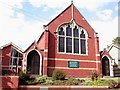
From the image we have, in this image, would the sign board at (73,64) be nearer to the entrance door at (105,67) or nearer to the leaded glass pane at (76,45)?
the leaded glass pane at (76,45)

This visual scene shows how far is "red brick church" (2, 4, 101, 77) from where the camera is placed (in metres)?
28.5

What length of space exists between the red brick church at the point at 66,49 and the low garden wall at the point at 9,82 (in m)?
6.94

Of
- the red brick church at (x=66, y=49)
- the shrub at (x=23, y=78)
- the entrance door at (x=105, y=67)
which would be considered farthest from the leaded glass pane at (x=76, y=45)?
the shrub at (x=23, y=78)

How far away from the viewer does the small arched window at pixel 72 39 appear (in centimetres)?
3067

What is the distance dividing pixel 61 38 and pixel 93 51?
5580 mm

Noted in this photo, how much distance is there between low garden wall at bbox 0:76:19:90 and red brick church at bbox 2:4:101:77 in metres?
6.94

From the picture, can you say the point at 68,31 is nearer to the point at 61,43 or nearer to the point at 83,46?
the point at 61,43

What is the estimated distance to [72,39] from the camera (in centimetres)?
3106

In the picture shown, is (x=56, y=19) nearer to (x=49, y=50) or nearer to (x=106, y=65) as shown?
(x=49, y=50)

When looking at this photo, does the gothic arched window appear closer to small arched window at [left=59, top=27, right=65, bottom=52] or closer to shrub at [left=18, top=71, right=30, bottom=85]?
small arched window at [left=59, top=27, right=65, bottom=52]

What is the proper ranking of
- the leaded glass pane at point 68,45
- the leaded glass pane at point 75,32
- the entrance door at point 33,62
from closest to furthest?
the entrance door at point 33,62, the leaded glass pane at point 68,45, the leaded glass pane at point 75,32

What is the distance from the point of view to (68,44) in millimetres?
30953

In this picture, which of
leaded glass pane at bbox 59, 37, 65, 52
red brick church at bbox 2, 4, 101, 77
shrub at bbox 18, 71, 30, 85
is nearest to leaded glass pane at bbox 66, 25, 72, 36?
red brick church at bbox 2, 4, 101, 77

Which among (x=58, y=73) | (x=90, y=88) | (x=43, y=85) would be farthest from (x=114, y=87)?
(x=43, y=85)
